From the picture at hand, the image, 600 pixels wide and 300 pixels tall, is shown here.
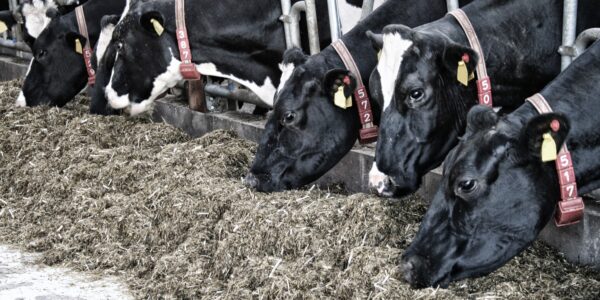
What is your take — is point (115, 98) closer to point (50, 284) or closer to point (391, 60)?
point (50, 284)

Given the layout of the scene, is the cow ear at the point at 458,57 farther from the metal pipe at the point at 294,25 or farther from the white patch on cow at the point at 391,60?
the metal pipe at the point at 294,25

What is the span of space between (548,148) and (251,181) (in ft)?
7.63

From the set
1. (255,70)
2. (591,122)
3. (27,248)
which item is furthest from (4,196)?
(591,122)

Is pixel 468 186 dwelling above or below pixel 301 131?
above

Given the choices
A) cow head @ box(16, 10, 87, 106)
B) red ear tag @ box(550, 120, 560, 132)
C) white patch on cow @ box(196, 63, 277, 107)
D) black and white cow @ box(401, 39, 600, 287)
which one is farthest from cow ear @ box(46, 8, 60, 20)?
red ear tag @ box(550, 120, 560, 132)

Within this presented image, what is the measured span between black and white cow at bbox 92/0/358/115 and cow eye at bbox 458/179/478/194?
2.96 m

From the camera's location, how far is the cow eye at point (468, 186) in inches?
162

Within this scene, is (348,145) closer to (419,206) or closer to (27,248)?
(419,206)

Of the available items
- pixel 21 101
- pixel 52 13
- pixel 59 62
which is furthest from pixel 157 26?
pixel 21 101

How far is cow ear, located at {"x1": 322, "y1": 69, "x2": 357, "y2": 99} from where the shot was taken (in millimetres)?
5453

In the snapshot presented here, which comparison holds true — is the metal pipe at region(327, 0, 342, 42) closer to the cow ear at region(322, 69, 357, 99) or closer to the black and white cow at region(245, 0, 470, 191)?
the black and white cow at region(245, 0, 470, 191)

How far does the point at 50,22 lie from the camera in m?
8.84

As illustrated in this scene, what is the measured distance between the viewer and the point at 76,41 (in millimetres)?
8578

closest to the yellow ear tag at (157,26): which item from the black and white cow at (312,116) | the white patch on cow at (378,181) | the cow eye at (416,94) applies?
the black and white cow at (312,116)
